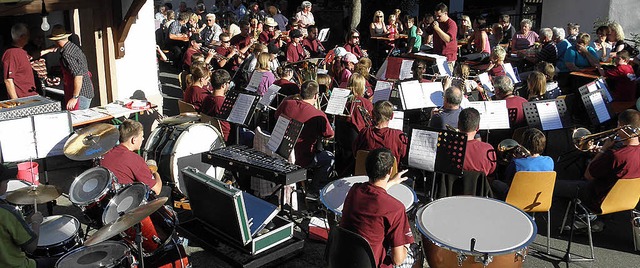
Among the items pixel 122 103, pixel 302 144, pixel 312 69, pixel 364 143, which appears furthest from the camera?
pixel 312 69

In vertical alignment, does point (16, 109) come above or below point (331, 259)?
above

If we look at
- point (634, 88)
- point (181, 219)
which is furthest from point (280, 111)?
point (634, 88)

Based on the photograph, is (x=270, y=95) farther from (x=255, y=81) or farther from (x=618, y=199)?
(x=618, y=199)

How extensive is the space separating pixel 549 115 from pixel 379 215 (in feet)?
13.6

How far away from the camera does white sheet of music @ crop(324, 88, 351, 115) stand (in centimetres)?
745

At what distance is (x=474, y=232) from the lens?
14.7ft

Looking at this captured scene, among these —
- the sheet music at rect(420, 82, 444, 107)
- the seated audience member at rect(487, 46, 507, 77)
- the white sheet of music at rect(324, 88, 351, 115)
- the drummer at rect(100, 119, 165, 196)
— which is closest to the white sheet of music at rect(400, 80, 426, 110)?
the sheet music at rect(420, 82, 444, 107)

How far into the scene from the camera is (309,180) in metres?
7.78

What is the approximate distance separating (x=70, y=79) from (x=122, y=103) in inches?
29.9

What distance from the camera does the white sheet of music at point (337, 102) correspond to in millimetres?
7445

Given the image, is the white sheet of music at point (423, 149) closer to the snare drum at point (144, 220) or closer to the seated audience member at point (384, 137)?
the seated audience member at point (384, 137)

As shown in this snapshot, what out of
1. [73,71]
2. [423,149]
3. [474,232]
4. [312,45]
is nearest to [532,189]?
[423,149]

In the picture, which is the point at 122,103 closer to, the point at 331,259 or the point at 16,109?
the point at 16,109

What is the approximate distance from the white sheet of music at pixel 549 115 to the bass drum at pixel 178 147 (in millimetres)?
3902
